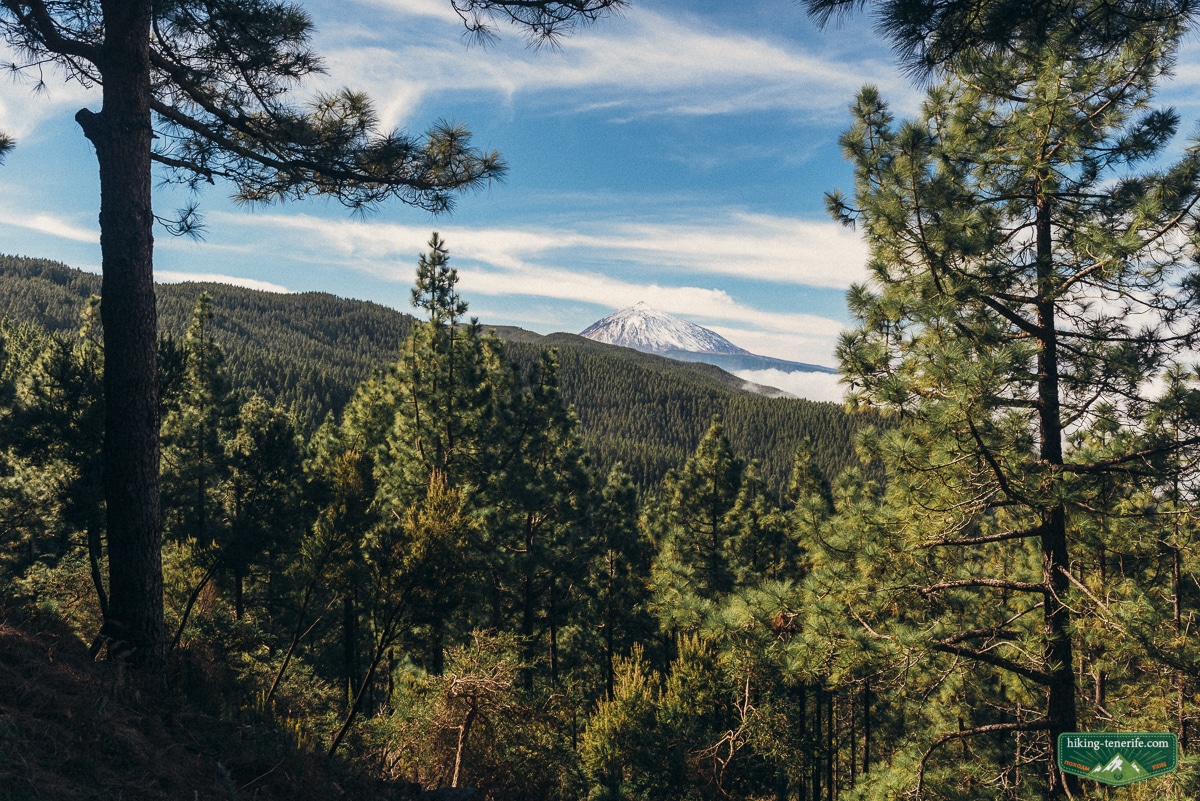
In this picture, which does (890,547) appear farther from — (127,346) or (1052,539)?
(127,346)

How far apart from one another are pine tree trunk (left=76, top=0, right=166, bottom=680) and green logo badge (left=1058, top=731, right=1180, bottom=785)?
9571mm

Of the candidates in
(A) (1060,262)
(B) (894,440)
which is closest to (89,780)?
(B) (894,440)

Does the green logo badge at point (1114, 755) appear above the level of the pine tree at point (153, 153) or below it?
below

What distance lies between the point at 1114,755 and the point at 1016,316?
4724mm

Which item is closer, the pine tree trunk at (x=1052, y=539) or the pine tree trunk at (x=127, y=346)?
the pine tree trunk at (x=127, y=346)

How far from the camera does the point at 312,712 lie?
12.1 meters

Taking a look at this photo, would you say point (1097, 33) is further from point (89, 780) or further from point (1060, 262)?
point (89, 780)

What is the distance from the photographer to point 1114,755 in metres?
5.94

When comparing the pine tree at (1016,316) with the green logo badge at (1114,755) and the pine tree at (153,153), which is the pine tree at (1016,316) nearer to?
the green logo badge at (1114,755)

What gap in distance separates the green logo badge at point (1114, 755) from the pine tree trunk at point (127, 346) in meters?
9.57

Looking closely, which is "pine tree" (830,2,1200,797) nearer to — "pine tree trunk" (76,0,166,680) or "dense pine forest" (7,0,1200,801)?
"dense pine forest" (7,0,1200,801)

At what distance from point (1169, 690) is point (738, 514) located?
45.3ft

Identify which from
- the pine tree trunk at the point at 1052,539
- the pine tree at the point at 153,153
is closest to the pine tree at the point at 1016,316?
the pine tree trunk at the point at 1052,539

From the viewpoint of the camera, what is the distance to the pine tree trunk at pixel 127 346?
19.5 feet
